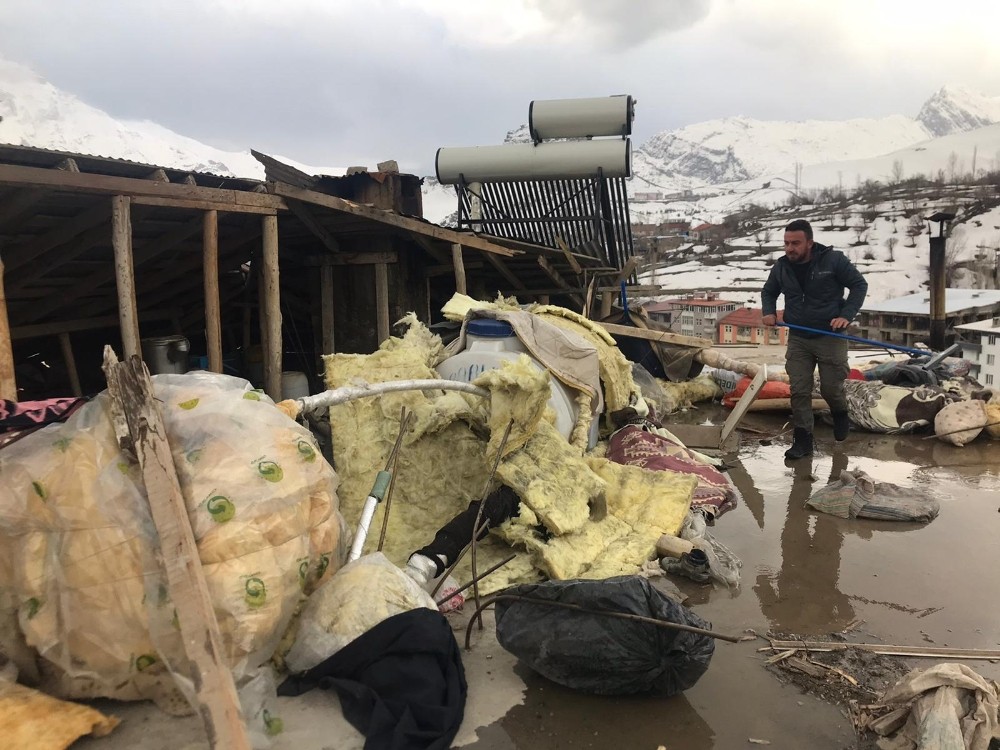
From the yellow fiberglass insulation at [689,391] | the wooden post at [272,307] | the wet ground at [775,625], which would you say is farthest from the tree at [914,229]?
the wooden post at [272,307]

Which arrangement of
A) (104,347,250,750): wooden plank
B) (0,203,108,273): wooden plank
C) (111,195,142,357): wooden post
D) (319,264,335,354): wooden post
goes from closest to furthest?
(104,347,250,750): wooden plank, (111,195,142,357): wooden post, (0,203,108,273): wooden plank, (319,264,335,354): wooden post

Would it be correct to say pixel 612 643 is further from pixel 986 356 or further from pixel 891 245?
pixel 891 245

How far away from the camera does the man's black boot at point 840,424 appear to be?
586 cm

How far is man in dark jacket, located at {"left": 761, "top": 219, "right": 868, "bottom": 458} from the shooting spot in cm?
517

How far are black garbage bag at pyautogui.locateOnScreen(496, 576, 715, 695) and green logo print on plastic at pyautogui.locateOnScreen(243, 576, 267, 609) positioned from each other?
0.90 metres

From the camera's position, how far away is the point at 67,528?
202 cm

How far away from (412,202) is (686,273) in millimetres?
31484

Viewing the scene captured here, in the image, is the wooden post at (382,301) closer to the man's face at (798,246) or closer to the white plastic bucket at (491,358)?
the white plastic bucket at (491,358)

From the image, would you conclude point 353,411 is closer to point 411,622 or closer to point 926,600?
point 411,622

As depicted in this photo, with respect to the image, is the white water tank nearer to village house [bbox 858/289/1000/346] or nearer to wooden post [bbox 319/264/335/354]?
wooden post [bbox 319/264/335/354]

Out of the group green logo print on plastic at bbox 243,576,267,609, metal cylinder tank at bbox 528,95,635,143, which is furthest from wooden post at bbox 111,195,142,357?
metal cylinder tank at bbox 528,95,635,143

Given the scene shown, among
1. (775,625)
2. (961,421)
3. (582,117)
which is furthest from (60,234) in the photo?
(961,421)

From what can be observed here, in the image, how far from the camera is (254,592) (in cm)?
206

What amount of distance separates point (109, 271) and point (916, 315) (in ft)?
68.3
